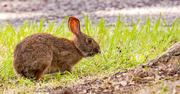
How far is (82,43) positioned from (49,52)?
0.81m

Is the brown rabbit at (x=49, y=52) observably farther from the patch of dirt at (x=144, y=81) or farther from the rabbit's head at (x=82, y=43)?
the patch of dirt at (x=144, y=81)

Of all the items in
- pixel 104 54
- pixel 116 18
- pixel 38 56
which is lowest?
pixel 104 54

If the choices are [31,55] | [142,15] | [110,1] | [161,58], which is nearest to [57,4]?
[110,1]

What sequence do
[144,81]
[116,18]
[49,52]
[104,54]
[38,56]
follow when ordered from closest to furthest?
[144,81] < [38,56] < [49,52] < [104,54] < [116,18]

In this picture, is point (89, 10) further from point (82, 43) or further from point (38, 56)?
point (38, 56)

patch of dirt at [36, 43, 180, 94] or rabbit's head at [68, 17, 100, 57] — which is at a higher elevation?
rabbit's head at [68, 17, 100, 57]

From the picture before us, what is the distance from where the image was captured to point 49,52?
5.00 meters

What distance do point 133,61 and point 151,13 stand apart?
433 centimetres

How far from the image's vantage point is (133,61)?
530cm

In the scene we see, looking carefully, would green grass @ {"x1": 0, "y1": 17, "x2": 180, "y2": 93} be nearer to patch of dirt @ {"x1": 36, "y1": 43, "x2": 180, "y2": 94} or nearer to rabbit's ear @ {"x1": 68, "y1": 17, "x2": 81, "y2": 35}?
patch of dirt @ {"x1": 36, "y1": 43, "x2": 180, "y2": 94}

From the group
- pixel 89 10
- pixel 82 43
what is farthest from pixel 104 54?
pixel 89 10

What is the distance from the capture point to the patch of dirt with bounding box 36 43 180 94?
11.3 feet

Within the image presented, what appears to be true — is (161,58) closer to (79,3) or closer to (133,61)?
(133,61)

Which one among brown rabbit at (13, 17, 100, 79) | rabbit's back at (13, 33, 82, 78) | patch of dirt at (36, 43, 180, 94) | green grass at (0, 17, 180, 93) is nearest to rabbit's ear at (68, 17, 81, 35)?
brown rabbit at (13, 17, 100, 79)
